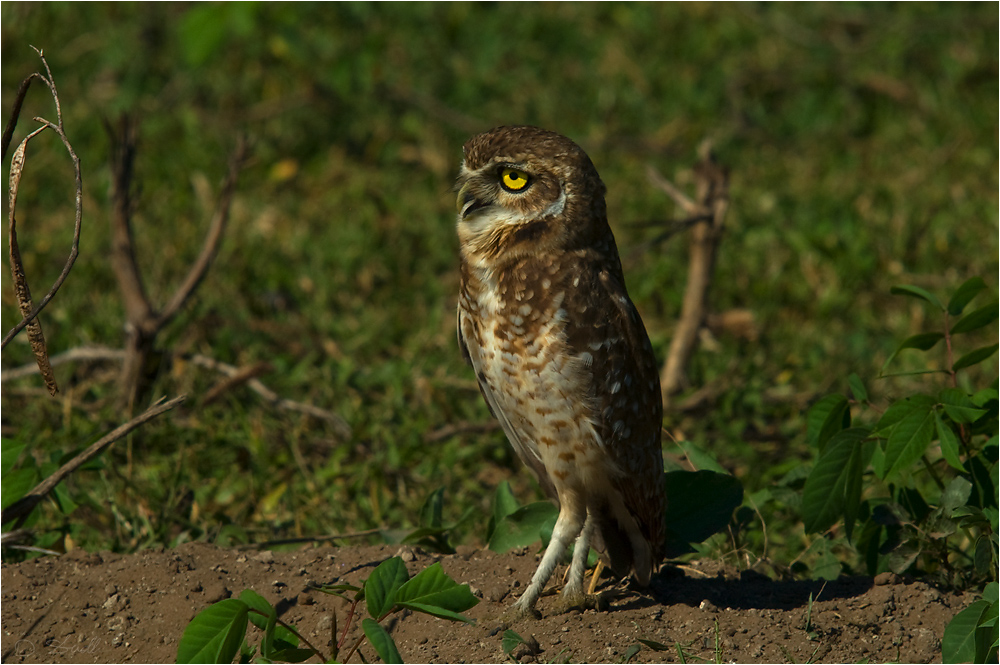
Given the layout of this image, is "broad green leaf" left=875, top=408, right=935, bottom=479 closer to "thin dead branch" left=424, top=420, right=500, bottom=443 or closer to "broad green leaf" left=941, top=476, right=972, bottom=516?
"broad green leaf" left=941, top=476, right=972, bottom=516

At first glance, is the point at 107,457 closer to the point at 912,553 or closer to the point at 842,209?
the point at 912,553

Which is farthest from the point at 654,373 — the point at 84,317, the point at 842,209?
the point at 842,209

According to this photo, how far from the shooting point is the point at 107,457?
148 inches

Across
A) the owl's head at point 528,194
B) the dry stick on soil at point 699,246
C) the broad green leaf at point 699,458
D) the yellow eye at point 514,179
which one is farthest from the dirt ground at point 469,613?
the dry stick on soil at point 699,246

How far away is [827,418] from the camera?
2.94 meters

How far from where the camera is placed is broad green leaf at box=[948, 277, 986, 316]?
2.84 m

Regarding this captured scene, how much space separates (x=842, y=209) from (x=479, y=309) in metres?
3.93

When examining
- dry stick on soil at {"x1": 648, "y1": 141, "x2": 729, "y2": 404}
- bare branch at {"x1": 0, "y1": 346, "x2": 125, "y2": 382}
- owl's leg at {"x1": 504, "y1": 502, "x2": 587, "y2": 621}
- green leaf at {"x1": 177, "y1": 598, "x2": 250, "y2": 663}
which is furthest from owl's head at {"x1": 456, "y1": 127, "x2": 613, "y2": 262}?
bare branch at {"x1": 0, "y1": 346, "x2": 125, "y2": 382}

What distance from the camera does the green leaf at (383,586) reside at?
2.28m

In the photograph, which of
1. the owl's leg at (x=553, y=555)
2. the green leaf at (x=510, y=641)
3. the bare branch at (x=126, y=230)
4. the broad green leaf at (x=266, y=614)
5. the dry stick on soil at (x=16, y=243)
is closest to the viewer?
the dry stick on soil at (x=16, y=243)

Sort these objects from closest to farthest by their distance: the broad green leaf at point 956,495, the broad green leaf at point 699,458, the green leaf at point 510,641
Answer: the green leaf at point 510,641, the broad green leaf at point 956,495, the broad green leaf at point 699,458

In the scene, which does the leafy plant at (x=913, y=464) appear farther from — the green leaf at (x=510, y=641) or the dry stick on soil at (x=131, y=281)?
the dry stick on soil at (x=131, y=281)

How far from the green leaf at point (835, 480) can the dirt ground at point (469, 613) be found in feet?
0.91

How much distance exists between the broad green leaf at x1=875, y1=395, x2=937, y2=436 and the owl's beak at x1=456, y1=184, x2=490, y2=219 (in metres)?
1.21
